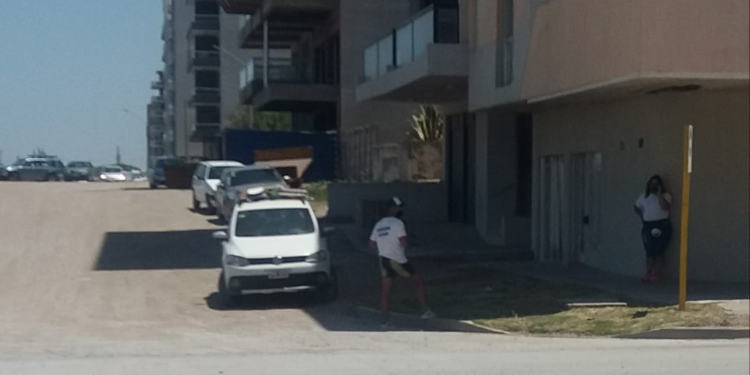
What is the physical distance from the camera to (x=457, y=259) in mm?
24000

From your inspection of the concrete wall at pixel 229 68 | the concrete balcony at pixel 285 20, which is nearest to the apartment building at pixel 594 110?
the concrete balcony at pixel 285 20

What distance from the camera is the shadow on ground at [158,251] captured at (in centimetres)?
2555

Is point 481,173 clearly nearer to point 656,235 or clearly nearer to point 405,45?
point 405,45

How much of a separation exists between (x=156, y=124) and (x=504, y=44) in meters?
125

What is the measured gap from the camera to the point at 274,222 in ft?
68.0

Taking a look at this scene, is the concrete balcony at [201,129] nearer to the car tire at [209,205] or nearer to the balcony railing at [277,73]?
the balcony railing at [277,73]

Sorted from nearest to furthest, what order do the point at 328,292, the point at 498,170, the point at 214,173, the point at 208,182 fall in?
the point at 328,292 → the point at 498,170 → the point at 208,182 → the point at 214,173

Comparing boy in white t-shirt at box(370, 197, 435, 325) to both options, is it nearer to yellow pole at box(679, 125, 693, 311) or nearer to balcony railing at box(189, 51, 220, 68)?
yellow pole at box(679, 125, 693, 311)

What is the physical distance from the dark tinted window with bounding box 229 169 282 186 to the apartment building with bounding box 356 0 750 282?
484 centimetres

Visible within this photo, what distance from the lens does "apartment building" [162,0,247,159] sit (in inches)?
3179

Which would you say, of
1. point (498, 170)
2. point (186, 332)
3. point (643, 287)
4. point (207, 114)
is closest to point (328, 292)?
point (186, 332)

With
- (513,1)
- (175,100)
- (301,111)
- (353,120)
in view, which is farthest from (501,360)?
(175,100)

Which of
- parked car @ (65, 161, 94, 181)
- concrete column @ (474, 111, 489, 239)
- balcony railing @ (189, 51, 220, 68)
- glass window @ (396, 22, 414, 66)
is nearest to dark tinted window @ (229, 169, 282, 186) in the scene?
glass window @ (396, 22, 414, 66)

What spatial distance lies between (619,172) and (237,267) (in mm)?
6558
